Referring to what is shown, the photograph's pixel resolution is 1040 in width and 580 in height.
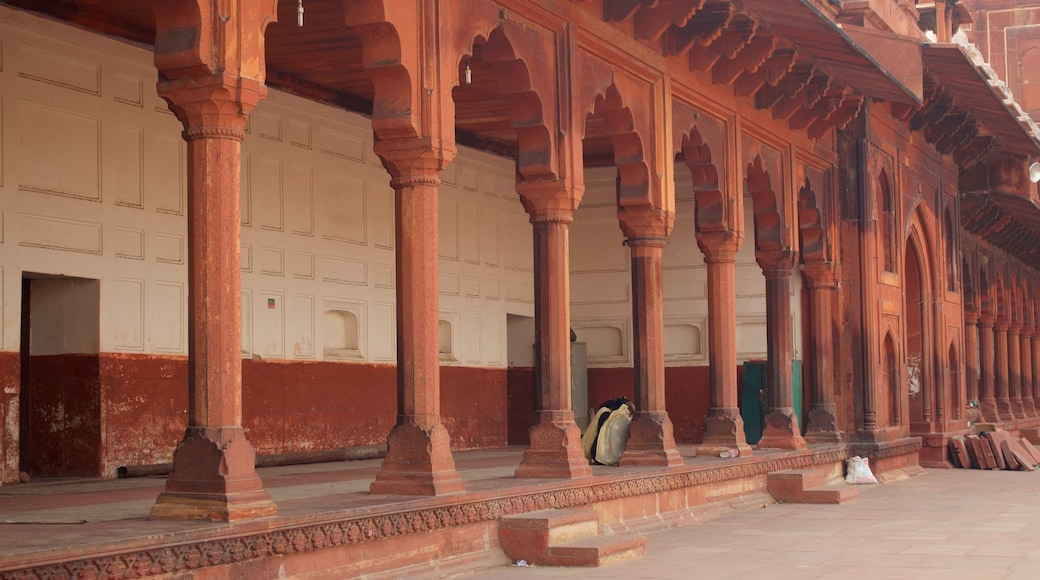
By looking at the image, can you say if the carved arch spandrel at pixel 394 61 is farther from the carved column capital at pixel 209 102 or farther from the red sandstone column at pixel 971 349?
the red sandstone column at pixel 971 349

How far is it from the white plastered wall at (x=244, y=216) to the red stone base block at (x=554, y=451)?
11.0ft

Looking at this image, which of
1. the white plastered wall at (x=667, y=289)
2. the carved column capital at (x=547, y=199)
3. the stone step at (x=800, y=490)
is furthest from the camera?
the white plastered wall at (x=667, y=289)

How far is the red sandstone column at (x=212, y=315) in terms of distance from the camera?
654cm

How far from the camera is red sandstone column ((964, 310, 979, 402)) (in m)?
28.4

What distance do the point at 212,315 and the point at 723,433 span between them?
7818mm

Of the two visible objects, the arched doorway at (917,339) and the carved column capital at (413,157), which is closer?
the carved column capital at (413,157)

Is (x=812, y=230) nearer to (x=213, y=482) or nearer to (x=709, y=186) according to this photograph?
(x=709, y=186)

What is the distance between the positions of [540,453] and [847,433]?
8.64 meters

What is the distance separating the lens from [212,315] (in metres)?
6.63

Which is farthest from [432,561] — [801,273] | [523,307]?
[801,273]

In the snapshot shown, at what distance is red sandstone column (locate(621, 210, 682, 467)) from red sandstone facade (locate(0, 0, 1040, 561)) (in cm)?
2

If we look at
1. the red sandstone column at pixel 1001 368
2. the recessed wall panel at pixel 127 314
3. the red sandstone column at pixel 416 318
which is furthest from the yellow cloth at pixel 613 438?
the red sandstone column at pixel 1001 368

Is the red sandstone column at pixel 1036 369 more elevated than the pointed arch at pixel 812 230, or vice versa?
the pointed arch at pixel 812 230

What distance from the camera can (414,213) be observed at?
854cm
